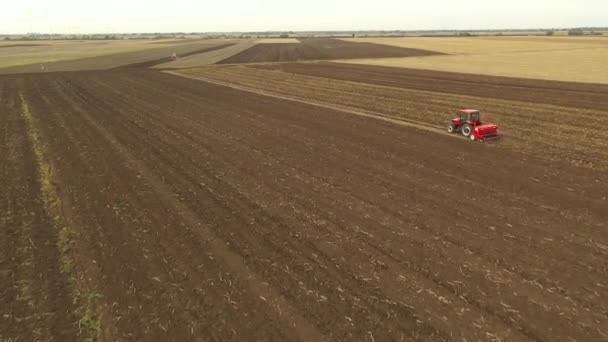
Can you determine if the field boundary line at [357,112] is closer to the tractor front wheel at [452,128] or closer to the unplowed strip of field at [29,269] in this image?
the tractor front wheel at [452,128]

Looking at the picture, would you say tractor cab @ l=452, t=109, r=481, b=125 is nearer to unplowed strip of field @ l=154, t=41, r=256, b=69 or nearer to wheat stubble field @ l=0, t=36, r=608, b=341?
wheat stubble field @ l=0, t=36, r=608, b=341

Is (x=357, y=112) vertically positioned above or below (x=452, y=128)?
below

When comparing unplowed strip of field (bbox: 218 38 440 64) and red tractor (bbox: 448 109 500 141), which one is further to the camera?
unplowed strip of field (bbox: 218 38 440 64)

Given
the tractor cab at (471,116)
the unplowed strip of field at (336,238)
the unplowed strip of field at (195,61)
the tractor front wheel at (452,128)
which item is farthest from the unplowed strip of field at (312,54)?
the unplowed strip of field at (336,238)

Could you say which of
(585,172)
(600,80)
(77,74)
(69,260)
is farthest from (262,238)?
(77,74)

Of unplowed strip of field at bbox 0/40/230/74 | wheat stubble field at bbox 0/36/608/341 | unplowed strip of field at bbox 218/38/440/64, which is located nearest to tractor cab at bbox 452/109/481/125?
wheat stubble field at bbox 0/36/608/341

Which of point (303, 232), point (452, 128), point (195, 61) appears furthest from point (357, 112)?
point (195, 61)

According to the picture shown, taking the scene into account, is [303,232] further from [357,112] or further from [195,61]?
[195,61]
